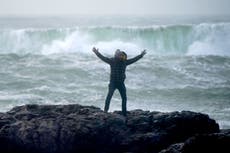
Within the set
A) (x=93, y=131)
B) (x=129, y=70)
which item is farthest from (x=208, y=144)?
(x=129, y=70)

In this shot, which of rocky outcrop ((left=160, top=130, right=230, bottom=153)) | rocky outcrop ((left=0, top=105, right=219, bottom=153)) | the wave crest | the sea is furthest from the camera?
the wave crest

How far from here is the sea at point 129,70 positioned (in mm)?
16422

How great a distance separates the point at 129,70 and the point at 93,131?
15.1m

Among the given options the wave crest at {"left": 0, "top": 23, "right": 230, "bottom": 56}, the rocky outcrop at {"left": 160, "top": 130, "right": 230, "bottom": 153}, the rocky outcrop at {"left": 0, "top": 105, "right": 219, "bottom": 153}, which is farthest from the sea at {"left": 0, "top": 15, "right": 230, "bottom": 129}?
the rocky outcrop at {"left": 160, "top": 130, "right": 230, "bottom": 153}

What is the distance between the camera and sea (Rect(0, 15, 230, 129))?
16422 mm

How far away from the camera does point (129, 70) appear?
23234 millimetres

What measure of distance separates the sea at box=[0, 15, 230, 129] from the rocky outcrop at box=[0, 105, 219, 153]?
14.5ft

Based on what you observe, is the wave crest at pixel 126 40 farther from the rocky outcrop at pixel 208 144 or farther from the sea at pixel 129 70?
the rocky outcrop at pixel 208 144

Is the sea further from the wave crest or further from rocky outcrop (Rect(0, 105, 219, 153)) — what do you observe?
rocky outcrop (Rect(0, 105, 219, 153))

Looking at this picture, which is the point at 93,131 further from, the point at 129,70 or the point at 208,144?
the point at 129,70

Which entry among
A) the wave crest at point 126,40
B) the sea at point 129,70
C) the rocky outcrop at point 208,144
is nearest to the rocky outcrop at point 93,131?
the rocky outcrop at point 208,144

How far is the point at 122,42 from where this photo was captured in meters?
36.5

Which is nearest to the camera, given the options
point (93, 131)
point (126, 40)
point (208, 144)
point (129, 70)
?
point (208, 144)

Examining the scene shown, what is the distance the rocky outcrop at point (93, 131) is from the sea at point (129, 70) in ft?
14.5
